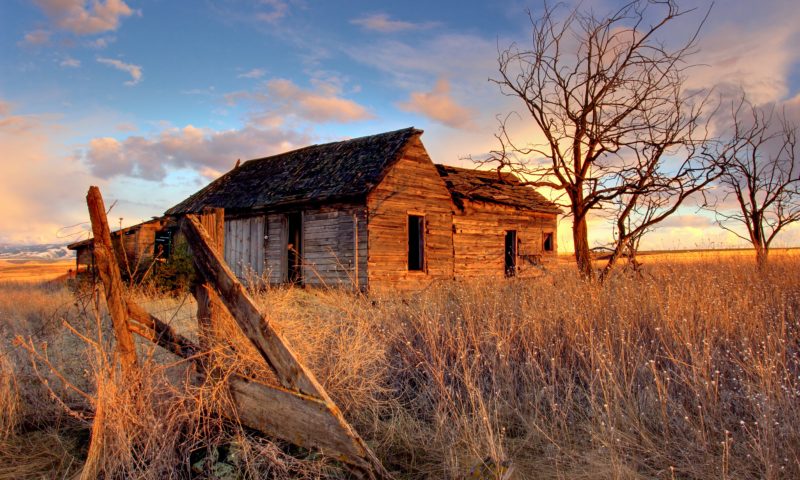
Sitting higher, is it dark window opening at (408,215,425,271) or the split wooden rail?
dark window opening at (408,215,425,271)

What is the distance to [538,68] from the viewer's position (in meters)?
8.88

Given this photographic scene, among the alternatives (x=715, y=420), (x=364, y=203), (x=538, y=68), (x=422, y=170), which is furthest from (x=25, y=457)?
(x=422, y=170)

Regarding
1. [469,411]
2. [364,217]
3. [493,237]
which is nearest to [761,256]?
[493,237]

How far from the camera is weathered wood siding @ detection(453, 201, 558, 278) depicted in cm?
1733

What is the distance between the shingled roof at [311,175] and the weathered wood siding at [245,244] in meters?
0.61

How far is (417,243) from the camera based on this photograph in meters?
16.7

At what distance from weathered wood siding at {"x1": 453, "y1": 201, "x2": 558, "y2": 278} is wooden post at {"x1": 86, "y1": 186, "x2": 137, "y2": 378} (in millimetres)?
12520

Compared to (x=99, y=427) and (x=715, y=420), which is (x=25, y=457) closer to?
(x=99, y=427)

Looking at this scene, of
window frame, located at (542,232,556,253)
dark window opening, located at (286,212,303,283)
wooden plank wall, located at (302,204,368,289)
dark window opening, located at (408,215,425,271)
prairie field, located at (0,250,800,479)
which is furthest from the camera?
window frame, located at (542,232,556,253)

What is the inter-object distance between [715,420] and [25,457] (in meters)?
5.19

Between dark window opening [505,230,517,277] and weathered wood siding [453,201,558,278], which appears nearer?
weathered wood siding [453,201,558,278]

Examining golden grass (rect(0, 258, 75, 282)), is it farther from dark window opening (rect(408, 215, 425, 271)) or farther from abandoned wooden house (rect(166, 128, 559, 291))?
dark window opening (rect(408, 215, 425, 271))

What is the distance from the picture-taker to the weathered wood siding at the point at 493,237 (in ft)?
56.9

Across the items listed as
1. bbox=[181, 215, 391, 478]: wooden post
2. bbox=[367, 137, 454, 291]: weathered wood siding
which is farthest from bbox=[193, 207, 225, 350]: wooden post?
bbox=[367, 137, 454, 291]: weathered wood siding
